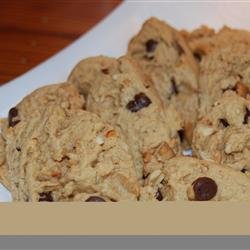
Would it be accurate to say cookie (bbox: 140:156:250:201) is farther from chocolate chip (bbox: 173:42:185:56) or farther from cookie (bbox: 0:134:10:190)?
chocolate chip (bbox: 173:42:185:56)

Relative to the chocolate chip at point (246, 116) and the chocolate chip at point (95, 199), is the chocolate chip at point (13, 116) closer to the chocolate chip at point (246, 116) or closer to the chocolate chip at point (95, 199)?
the chocolate chip at point (95, 199)

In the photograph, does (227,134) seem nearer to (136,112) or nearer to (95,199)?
(136,112)

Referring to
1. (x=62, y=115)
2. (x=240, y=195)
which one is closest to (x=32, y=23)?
(x=62, y=115)

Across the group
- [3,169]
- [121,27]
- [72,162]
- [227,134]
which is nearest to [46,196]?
[72,162]

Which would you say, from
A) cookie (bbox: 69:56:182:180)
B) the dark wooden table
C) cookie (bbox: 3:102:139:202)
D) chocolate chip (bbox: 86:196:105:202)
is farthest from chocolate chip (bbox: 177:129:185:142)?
the dark wooden table

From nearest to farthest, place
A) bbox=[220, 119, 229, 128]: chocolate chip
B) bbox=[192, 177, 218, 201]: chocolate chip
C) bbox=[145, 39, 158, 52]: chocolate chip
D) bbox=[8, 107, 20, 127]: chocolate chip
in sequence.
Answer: bbox=[192, 177, 218, 201]: chocolate chip, bbox=[220, 119, 229, 128]: chocolate chip, bbox=[8, 107, 20, 127]: chocolate chip, bbox=[145, 39, 158, 52]: chocolate chip

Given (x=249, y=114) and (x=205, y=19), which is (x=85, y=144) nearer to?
(x=249, y=114)
